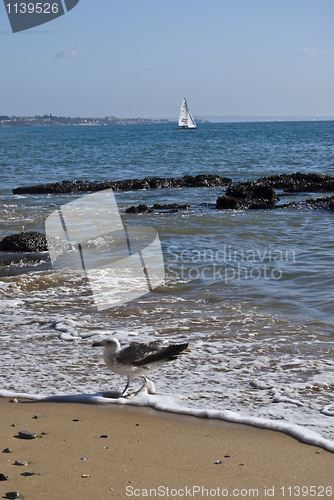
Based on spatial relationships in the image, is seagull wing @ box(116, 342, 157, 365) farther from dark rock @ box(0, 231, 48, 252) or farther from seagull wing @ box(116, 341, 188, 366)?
dark rock @ box(0, 231, 48, 252)

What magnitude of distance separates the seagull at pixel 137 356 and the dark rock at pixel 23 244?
20.1 feet

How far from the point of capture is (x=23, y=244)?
31.2ft

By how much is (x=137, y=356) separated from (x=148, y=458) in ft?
2.71

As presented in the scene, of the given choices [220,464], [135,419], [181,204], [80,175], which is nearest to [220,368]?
[135,419]

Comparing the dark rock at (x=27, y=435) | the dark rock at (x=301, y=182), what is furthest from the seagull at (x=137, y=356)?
the dark rock at (x=301, y=182)

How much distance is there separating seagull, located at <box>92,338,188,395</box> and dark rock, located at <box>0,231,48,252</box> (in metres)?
6.13

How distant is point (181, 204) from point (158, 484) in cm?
1309

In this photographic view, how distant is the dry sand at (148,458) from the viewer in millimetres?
2727

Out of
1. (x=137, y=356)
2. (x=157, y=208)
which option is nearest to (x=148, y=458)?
(x=137, y=356)

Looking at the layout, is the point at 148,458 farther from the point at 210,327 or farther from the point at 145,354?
the point at 210,327

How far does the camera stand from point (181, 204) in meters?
15.6

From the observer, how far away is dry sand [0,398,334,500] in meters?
2.73

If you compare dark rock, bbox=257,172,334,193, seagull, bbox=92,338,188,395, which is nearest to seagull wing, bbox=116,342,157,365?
seagull, bbox=92,338,188,395

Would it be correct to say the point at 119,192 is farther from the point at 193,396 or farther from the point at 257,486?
the point at 257,486
